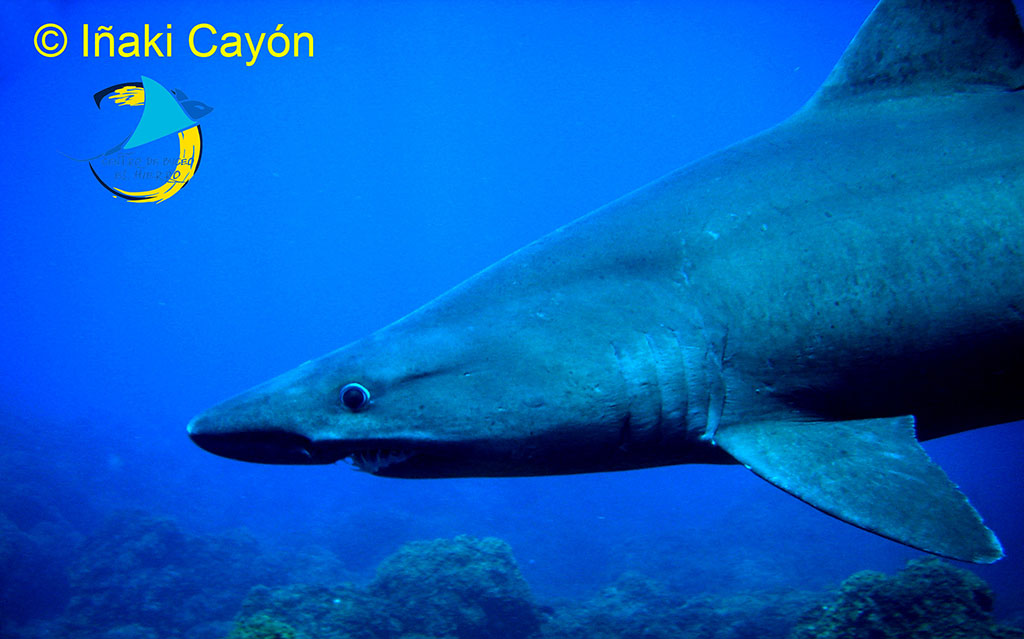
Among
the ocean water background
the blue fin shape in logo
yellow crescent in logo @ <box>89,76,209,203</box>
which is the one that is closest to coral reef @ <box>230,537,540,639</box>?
yellow crescent in logo @ <box>89,76,209,203</box>

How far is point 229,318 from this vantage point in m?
→ 161

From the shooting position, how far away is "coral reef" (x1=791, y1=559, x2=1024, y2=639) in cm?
562

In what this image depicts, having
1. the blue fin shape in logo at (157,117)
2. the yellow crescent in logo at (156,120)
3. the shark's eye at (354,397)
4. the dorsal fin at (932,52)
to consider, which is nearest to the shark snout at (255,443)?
the shark's eye at (354,397)

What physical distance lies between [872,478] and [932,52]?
85.1 inches

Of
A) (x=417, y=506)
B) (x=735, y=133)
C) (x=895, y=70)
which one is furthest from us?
(x=735, y=133)

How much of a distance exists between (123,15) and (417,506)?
42.7 m

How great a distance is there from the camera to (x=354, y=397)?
175cm

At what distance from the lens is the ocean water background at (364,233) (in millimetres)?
22000

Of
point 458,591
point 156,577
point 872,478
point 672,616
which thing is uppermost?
point 156,577

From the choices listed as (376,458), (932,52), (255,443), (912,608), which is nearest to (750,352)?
(376,458)

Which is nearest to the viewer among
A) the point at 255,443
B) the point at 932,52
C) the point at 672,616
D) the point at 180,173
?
the point at 255,443

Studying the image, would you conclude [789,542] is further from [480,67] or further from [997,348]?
[480,67]

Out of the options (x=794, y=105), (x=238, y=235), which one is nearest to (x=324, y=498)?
(x=794, y=105)

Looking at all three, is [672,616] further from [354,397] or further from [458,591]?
[354,397]
